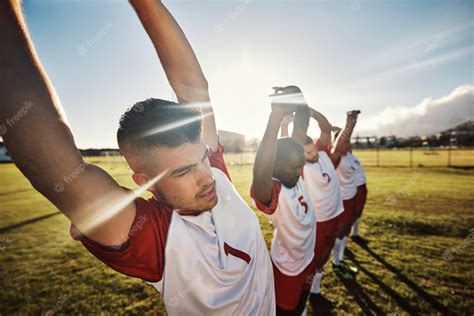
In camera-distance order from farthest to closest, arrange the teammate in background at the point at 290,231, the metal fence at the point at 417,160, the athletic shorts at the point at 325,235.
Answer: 1. the metal fence at the point at 417,160
2. the athletic shorts at the point at 325,235
3. the teammate in background at the point at 290,231

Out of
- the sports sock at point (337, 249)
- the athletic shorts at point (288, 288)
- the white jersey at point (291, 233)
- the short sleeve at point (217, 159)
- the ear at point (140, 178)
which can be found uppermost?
the short sleeve at point (217, 159)

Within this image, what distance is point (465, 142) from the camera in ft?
271

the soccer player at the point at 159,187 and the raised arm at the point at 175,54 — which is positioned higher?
the raised arm at the point at 175,54

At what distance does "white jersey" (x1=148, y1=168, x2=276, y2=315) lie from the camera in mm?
1336

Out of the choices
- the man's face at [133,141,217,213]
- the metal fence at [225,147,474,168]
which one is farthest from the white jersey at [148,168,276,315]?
the metal fence at [225,147,474,168]

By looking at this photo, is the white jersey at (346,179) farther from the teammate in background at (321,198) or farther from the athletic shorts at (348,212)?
the teammate in background at (321,198)

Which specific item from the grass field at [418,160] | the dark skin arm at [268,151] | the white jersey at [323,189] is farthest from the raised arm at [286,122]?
the grass field at [418,160]

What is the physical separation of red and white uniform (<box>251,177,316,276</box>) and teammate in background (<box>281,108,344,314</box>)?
4.81 ft

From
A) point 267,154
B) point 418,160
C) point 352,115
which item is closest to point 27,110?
point 267,154

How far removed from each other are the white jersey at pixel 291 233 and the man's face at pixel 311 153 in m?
1.66

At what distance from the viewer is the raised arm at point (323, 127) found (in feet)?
17.1

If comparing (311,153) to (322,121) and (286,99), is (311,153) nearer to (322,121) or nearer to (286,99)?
(322,121)

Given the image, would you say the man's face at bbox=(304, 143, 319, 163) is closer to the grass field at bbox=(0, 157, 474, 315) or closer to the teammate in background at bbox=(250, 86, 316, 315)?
the teammate in background at bbox=(250, 86, 316, 315)

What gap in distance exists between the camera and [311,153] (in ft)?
15.7
